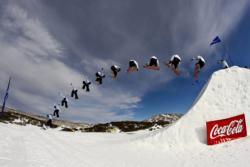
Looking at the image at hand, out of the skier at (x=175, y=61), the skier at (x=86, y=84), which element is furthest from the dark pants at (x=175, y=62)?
the skier at (x=86, y=84)

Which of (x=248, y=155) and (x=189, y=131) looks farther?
(x=189, y=131)

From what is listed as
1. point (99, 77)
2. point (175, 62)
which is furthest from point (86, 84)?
point (175, 62)

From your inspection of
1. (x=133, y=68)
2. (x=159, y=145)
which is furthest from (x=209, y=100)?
(x=133, y=68)

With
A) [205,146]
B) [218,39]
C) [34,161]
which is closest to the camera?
[34,161]

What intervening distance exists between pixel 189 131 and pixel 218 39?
911 cm

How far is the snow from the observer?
12.0 meters

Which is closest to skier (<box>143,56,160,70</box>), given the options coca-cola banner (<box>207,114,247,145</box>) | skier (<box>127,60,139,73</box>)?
skier (<box>127,60,139,73</box>)

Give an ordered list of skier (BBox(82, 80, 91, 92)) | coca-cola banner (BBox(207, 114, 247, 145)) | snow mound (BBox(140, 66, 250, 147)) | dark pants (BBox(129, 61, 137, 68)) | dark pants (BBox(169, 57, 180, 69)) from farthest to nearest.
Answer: skier (BBox(82, 80, 91, 92)) < dark pants (BBox(129, 61, 137, 68)) < dark pants (BBox(169, 57, 180, 69)) < snow mound (BBox(140, 66, 250, 147)) < coca-cola banner (BBox(207, 114, 247, 145))

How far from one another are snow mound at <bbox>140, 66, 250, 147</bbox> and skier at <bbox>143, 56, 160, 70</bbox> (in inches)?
208

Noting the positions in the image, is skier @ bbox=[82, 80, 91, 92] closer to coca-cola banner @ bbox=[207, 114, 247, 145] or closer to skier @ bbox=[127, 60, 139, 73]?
skier @ bbox=[127, 60, 139, 73]

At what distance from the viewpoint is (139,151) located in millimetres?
16359

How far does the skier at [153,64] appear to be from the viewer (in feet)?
63.3

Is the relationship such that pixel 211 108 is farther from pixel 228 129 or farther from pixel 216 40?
pixel 216 40

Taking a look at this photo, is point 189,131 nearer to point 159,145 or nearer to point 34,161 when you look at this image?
point 159,145
